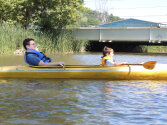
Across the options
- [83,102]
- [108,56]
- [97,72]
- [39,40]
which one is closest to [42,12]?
[39,40]

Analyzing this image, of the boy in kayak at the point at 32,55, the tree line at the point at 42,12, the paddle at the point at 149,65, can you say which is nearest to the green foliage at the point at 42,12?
the tree line at the point at 42,12

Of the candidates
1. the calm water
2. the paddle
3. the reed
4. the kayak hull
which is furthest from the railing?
the calm water

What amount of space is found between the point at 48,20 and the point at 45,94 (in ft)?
75.9

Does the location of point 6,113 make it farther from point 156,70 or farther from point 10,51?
point 10,51

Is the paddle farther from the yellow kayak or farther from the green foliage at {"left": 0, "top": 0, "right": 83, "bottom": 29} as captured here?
the green foliage at {"left": 0, "top": 0, "right": 83, "bottom": 29}

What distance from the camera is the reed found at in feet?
77.5

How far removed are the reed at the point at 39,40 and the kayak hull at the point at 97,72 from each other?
12.3m

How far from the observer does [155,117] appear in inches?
248

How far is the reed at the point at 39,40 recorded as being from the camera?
77.5ft

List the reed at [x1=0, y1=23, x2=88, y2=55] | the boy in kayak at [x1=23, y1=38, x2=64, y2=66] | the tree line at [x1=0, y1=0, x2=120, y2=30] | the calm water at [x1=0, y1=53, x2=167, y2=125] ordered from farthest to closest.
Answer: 1. the tree line at [x1=0, y1=0, x2=120, y2=30]
2. the reed at [x1=0, y1=23, x2=88, y2=55]
3. the boy in kayak at [x1=23, y1=38, x2=64, y2=66]
4. the calm water at [x1=0, y1=53, x2=167, y2=125]

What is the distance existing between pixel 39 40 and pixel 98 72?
17498mm

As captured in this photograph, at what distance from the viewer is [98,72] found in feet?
36.6

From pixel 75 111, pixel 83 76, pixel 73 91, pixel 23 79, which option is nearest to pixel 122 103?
pixel 75 111

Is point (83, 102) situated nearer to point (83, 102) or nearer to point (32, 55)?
point (83, 102)
